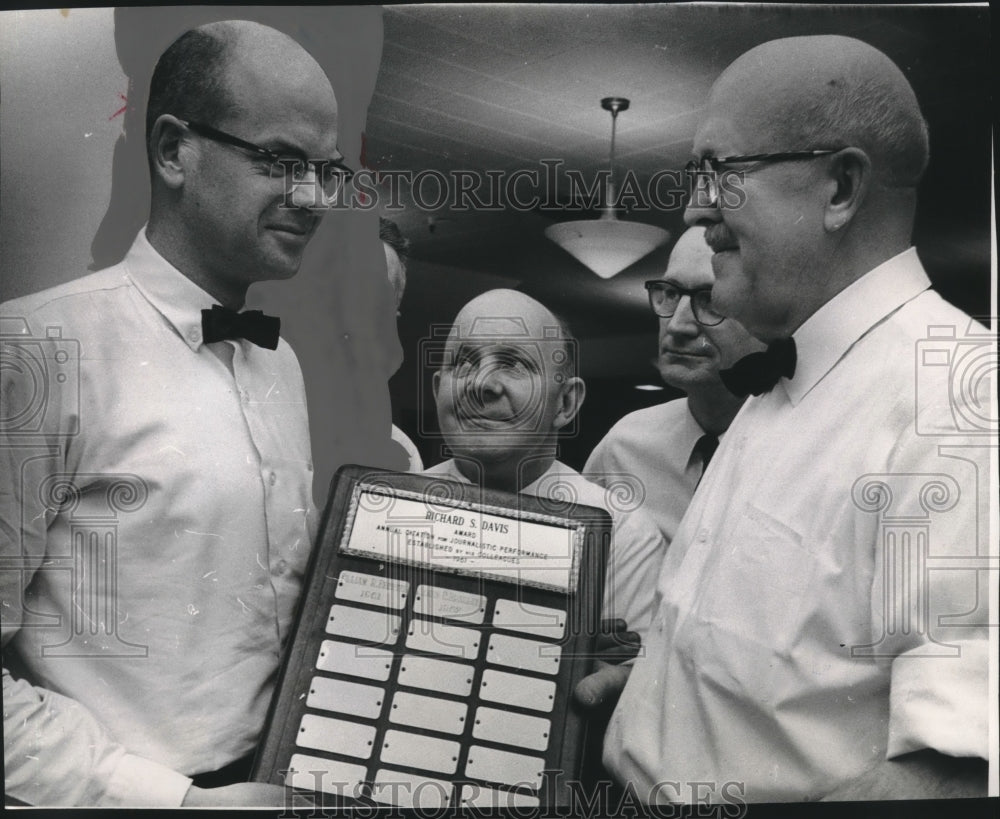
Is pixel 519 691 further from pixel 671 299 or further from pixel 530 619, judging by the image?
pixel 671 299

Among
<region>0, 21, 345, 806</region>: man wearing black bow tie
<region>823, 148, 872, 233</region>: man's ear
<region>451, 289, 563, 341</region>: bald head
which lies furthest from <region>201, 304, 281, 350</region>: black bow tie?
<region>823, 148, 872, 233</region>: man's ear

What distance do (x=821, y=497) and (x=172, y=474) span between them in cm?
145

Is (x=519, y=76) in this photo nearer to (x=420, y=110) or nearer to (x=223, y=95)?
(x=420, y=110)

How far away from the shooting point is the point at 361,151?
2.30 m

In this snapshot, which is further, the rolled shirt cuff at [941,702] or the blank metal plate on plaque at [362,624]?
the blank metal plate on plaque at [362,624]

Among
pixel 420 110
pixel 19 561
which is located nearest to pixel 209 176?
pixel 420 110

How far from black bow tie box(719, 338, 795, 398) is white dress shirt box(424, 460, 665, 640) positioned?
384 millimetres

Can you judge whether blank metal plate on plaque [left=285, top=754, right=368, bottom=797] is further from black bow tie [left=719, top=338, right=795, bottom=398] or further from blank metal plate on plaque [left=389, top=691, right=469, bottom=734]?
black bow tie [left=719, top=338, right=795, bottom=398]

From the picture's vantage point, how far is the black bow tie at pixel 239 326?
2.22 m

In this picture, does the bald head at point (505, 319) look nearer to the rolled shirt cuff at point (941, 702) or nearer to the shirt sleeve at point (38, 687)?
the shirt sleeve at point (38, 687)

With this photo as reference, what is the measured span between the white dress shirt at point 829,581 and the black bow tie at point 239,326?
1.06m

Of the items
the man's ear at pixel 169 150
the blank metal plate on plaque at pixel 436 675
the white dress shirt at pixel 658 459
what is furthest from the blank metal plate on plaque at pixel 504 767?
the man's ear at pixel 169 150

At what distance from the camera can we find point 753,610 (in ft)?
7.08

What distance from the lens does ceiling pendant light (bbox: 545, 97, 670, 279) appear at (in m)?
2.29
